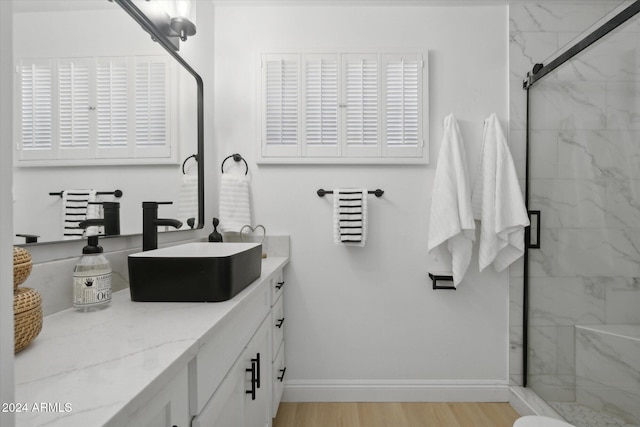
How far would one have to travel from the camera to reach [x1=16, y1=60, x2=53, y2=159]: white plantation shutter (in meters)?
0.83

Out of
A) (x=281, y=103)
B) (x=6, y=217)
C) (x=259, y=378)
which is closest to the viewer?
(x=6, y=217)

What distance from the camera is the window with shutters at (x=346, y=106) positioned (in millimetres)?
1927

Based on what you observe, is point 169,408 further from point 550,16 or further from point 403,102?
point 550,16

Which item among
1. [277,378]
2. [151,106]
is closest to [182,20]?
[151,106]

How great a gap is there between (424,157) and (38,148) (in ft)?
5.85

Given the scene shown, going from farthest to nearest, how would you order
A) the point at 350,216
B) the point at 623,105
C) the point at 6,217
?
the point at 350,216, the point at 623,105, the point at 6,217

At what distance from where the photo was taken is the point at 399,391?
1.94 meters

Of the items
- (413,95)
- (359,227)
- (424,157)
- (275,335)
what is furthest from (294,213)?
(413,95)

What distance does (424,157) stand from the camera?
76.0 inches

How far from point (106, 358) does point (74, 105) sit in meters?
0.81

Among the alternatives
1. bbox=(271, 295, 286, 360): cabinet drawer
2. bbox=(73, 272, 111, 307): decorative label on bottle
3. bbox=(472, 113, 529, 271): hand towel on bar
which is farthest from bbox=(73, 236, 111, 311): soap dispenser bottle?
bbox=(472, 113, 529, 271): hand towel on bar

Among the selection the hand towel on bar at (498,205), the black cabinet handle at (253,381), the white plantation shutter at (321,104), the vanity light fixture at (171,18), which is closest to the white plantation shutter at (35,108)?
the vanity light fixture at (171,18)

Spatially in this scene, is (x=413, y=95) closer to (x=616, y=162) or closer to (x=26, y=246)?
(x=616, y=162)

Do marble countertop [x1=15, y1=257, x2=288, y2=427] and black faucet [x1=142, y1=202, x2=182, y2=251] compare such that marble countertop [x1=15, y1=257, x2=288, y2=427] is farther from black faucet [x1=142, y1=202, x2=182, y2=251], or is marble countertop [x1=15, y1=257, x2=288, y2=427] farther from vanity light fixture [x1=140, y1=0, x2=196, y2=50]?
vanity light fixture [x1=140, y1=0, x2=196, y2=50]
